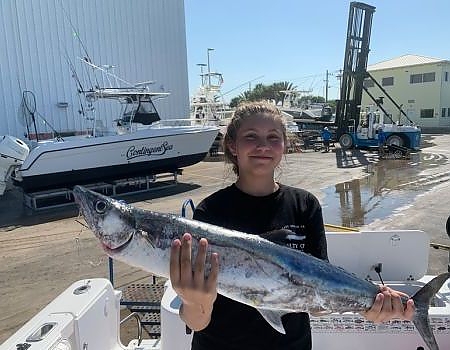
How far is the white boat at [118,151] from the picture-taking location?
34.7ft

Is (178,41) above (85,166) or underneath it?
above

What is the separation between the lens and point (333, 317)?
2830mm

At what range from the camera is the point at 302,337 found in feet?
5.63

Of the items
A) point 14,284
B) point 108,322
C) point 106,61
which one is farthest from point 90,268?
point 106,61

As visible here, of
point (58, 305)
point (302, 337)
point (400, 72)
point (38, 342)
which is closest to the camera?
point (302, 337)

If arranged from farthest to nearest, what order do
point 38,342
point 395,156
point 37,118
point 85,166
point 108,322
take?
point 395,156, point 37,118, point 85,166, point 108,322, point 38,342

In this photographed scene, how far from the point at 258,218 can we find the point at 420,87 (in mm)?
44490

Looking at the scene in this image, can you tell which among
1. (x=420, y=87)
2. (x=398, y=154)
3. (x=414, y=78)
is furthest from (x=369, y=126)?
(x=414, y=78)

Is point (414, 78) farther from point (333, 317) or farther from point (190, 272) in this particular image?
point (190, 272)

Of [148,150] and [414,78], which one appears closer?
[148,150]

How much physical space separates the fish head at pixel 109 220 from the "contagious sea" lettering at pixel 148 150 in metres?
10.6

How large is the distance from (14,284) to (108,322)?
3.42 metres

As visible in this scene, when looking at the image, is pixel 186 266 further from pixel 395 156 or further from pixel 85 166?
pixel 395 156

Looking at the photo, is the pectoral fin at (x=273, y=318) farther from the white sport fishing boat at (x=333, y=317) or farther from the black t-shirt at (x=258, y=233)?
the white sport fishing boat at (x=333, y=317)
